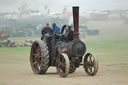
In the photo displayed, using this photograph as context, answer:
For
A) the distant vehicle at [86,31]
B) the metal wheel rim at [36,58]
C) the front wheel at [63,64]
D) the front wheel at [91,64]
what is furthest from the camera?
the distant vehicle at [86,31]

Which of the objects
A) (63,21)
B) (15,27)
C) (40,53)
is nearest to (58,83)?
(40,53)

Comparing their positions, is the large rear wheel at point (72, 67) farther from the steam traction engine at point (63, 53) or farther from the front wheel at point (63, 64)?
the front wheel at point (63, 64)

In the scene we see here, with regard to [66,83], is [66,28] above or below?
above

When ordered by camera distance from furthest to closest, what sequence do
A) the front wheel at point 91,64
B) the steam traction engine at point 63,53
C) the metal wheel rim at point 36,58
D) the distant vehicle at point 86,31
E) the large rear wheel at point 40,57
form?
the distant vehicle at point 86,31, the metal wheel rim at point 36,58, the large rear wheel at point 40,57, the steam traction engine at point 63,53, the front wheel at point 91,64

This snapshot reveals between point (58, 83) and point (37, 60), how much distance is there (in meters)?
3.98

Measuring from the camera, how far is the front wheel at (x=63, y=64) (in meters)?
14.5

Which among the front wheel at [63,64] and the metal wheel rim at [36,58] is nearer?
the front wheel at [63,64]

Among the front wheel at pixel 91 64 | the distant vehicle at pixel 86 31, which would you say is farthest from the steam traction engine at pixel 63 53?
the distant vehicle at pixel 86 31

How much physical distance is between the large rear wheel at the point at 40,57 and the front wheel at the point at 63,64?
654 millimetres

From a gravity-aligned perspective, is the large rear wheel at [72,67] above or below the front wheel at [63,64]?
below

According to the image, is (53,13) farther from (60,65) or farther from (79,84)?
(79,84)

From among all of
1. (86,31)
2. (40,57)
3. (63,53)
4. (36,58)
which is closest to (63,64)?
(63,53)

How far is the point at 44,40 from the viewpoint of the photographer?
16.7 m

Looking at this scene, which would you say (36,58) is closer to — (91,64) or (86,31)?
(91,64)
